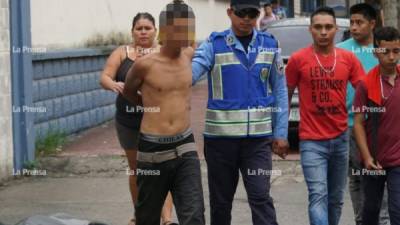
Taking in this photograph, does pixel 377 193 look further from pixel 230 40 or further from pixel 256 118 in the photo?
pixel 230 40

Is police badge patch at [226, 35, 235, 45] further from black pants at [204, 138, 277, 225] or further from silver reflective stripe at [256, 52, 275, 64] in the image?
black pants at [204, 138, 277, 225]

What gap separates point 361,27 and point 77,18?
21.0 ft

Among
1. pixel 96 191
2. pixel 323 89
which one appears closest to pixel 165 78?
pixel 323 89

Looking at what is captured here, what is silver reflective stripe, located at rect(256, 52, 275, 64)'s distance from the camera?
19.6ft

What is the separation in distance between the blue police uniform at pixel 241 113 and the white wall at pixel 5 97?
3999mm

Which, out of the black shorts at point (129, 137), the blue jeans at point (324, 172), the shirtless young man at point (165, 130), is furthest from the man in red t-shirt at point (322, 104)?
the black shorts at point (129, 137)

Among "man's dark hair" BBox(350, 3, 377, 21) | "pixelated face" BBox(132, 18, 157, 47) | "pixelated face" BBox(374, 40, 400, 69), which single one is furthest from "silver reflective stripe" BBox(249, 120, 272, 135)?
"pixelated face" BBox(132, 18, 157, 47)

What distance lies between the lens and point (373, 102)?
19.5 feet

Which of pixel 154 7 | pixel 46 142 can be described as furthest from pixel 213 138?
pixel 154 7

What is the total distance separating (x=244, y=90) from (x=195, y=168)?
0.66 m

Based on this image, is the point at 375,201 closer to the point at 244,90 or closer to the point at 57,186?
the point at 244,90

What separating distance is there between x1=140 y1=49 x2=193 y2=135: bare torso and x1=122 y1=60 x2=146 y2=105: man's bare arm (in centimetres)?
3

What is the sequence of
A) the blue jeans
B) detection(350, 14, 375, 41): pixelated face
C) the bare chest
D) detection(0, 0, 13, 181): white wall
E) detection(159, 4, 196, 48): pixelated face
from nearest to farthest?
detection(159, 4, 196, 48): pixelated face
the bare chest
the blue jeans
detection(350, 14, 375, 41): pixelated face
detection(0, 0, 13, 181): white wall

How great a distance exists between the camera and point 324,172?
6.29 m
